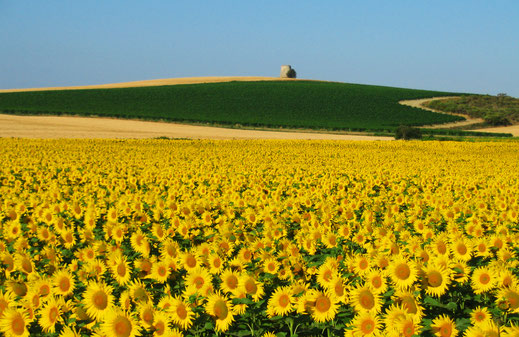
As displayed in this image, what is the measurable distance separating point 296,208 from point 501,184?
814 centimetres

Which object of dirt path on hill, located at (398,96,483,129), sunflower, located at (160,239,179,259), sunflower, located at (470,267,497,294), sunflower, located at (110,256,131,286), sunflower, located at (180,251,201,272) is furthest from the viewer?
dirt path on hill, located at (398,96,483,129)

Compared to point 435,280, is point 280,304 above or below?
below

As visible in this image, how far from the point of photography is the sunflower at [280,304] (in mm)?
3696

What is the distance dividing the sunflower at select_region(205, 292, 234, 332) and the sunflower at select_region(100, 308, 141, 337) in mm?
580

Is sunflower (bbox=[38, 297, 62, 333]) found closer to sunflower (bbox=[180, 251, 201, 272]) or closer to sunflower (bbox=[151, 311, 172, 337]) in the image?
sunflower (bbox=[151, 311, 172, 337])

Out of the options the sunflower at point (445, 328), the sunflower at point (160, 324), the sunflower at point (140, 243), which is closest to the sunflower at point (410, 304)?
the sunflower at point (445, 328)

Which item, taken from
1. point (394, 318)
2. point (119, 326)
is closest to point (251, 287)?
point (119, 326)

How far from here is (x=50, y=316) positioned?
3691 mm

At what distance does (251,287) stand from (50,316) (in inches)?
63.3

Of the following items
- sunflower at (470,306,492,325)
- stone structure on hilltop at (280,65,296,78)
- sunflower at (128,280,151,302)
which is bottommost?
sunflower at (128,280,151,302)

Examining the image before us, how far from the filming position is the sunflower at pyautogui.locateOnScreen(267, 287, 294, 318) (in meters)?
3.70

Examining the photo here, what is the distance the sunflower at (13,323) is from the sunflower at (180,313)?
1086 millimetres

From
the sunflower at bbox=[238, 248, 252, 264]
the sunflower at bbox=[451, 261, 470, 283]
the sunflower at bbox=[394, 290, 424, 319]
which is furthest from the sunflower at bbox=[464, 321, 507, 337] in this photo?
the sunflower at bbox=[238, 248, 252, 264]

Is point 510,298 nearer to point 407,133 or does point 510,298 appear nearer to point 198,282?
point 198,282
